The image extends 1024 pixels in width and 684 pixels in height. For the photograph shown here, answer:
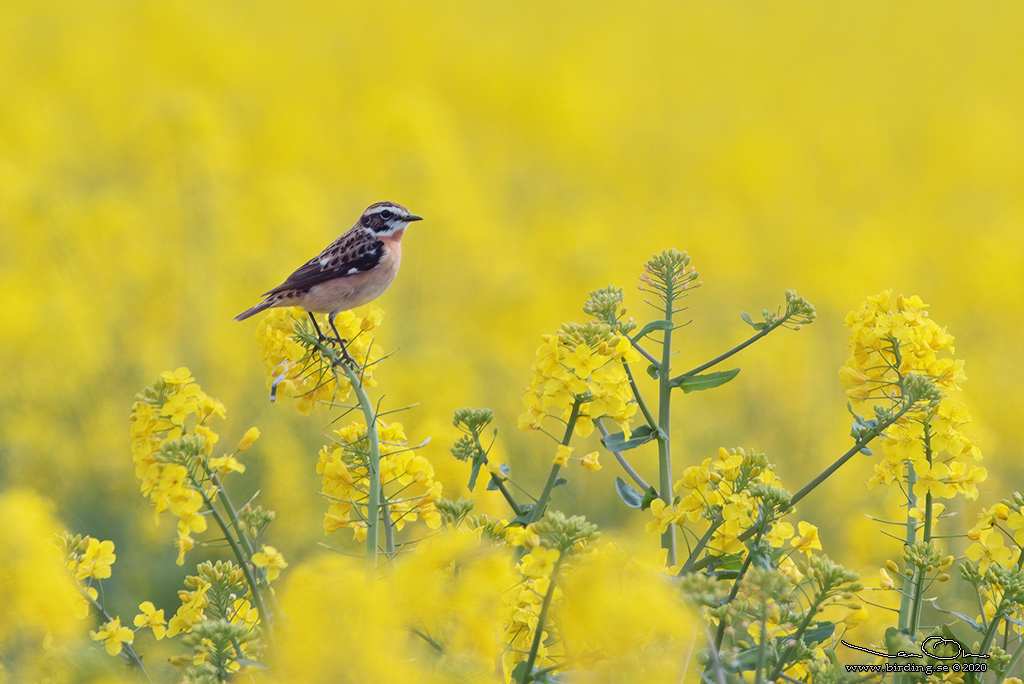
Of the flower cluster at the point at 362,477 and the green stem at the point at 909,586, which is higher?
the flower cluster at the point at 362,477

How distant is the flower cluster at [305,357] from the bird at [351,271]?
55cm

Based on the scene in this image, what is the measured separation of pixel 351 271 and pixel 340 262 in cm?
11

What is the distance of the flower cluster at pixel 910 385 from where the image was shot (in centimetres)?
235

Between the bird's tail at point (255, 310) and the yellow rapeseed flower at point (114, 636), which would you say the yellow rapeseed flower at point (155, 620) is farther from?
the bird's tail at point (255, 310)

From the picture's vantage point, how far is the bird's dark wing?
12.1ft

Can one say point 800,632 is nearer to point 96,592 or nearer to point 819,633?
point 819,633

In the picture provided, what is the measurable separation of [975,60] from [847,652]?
2398cm

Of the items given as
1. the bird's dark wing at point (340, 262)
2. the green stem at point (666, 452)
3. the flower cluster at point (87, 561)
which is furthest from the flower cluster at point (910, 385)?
the bird's dark wing at point (340, 262)

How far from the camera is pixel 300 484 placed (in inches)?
232

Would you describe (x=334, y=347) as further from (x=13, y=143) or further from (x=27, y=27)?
(x=27, y=27)

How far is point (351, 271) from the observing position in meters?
3.88

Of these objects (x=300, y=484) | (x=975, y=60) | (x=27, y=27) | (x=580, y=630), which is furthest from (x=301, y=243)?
(x=975, y=60)

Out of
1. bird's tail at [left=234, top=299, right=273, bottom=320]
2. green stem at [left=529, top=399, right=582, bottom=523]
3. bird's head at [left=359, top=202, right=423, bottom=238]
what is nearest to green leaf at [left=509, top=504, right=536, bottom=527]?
green stem at [left=529, top=399, right=582, bottom=523]

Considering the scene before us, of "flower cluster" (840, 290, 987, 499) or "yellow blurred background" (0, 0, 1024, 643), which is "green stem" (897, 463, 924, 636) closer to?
"flower cluster" (840, 290, 987, 499)
